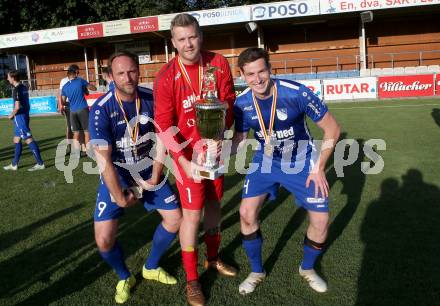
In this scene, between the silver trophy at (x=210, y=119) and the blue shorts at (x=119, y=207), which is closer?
the silver trophy at (x=210, y=119)

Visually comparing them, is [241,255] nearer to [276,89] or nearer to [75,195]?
[276,89]

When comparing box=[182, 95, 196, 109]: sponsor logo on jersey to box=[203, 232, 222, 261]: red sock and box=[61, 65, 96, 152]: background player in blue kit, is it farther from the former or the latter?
box=[61, 65, 96, 152]: background player in blue kit

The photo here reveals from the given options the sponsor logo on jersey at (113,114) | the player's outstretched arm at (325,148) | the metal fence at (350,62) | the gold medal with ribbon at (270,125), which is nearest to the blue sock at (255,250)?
the player's outstretched arm at (325,148)

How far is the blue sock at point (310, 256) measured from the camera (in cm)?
361

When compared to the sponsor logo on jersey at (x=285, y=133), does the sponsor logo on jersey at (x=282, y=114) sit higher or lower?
higher

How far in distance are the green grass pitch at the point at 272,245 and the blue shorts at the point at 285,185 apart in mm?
774

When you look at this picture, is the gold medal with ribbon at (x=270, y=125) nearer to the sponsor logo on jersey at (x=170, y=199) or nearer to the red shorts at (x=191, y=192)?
the red shorts at (x=191, y=192)

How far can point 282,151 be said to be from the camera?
142 inches

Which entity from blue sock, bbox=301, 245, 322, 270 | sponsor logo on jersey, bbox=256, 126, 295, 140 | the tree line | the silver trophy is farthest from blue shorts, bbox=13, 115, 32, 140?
the tree line

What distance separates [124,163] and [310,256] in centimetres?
189

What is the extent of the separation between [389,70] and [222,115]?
79.8 ft

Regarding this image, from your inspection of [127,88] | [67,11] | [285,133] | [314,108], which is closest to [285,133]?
[285,133]

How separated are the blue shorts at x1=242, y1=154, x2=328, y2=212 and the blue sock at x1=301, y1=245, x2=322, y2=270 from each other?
378 millimetres

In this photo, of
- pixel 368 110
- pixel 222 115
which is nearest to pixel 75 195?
pixel 222 115
